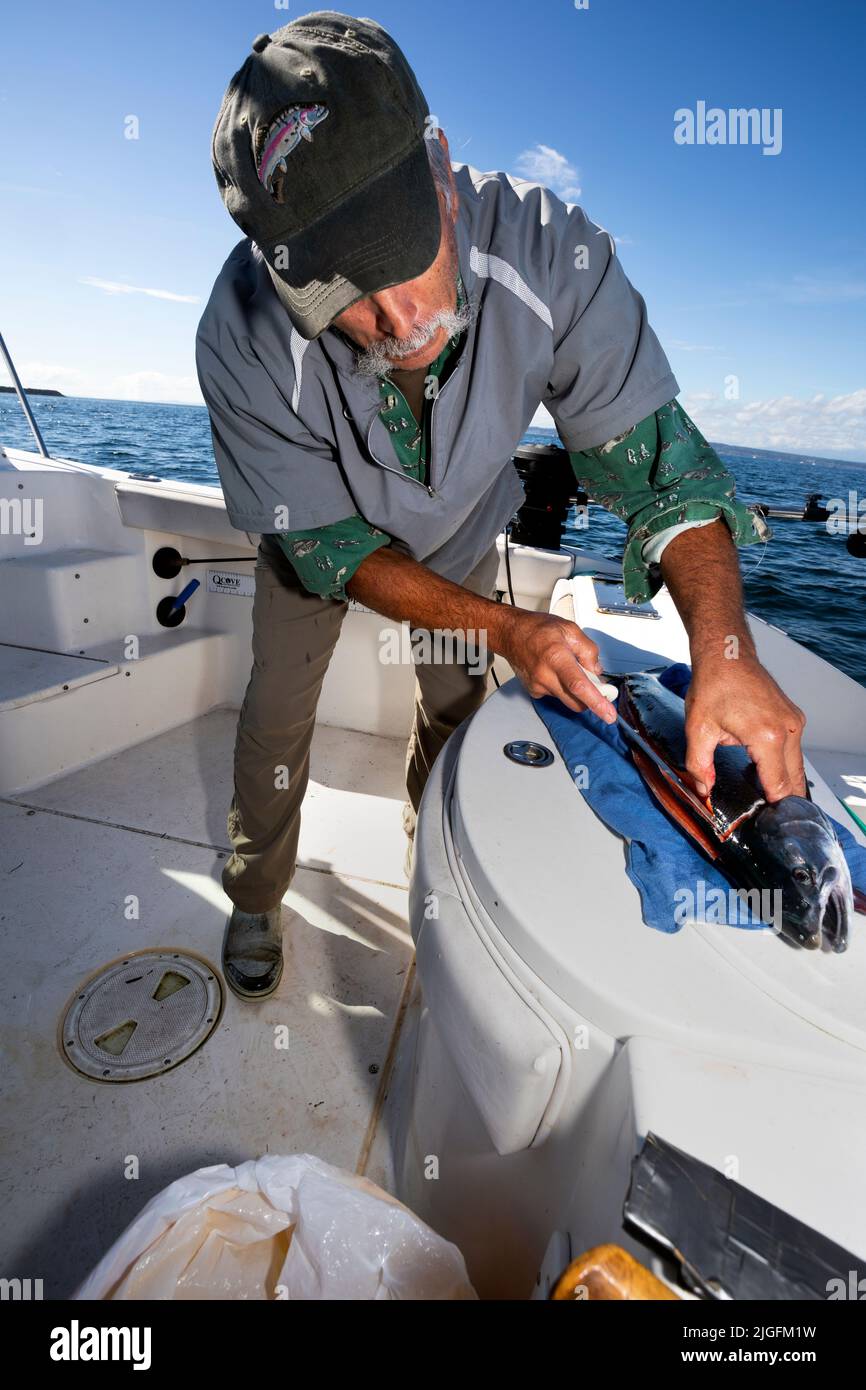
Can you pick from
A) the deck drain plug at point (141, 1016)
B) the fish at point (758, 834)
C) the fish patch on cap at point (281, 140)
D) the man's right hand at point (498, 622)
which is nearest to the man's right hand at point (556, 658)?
the man's right hand at point (498, 622)

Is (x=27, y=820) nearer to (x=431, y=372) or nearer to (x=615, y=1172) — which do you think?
(x=431, y=372)

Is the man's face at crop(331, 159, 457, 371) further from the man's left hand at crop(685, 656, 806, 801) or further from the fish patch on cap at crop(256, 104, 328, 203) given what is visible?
the man's left hand at crop(685, 656, 806, 801)

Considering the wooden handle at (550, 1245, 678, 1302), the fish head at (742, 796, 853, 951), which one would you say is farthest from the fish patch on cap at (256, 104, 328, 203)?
the wooden handle at (550, 1245, 678, 1302)

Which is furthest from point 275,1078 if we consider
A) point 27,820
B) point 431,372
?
point 431,372

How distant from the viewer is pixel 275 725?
158 centimetres

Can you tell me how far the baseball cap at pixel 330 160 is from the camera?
96cm

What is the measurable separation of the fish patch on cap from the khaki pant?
0.72 meters

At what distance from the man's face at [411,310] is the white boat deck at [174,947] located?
1.55m

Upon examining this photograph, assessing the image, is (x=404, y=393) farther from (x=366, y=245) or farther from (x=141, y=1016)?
(x=141, y=1016)

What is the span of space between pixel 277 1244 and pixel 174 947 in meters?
1.10

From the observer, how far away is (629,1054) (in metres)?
0.62

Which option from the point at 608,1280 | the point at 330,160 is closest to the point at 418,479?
the point at 330,160

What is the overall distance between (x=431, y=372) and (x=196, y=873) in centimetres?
164
